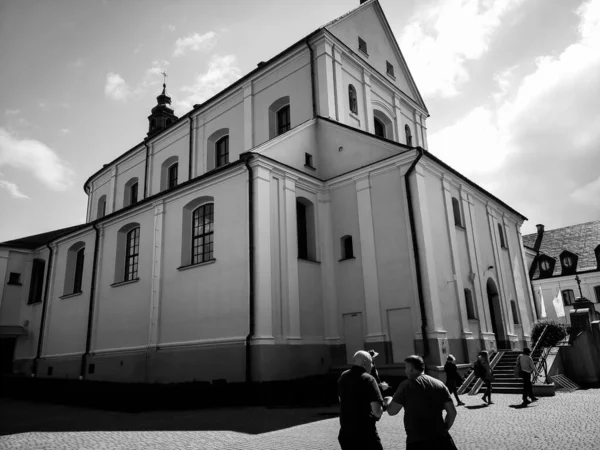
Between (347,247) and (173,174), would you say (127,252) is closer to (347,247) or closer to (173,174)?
(173,174)

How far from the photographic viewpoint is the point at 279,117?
19.8 metres

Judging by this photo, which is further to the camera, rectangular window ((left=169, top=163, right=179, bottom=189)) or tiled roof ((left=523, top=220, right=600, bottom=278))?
tiled roof ((left=523, top=220, right=600, bottom=278))

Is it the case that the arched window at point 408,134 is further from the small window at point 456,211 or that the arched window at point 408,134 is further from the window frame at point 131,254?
the window frame at point 131,254

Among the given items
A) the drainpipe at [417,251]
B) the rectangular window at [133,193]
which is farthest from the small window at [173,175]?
the drainpipe at [417,251]

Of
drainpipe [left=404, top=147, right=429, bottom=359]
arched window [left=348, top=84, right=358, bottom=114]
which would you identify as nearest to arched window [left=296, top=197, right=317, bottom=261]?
drainpipe [left=404, top=147, right=429, bottom=359]

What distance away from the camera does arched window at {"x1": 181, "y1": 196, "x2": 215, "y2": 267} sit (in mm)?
16297

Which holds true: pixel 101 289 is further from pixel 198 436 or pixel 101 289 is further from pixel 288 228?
pixel 198 436

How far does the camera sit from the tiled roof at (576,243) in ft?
110

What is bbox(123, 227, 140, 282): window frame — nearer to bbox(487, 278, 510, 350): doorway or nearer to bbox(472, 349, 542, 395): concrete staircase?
bbox(472, 349, 542, 395): concrete staircase

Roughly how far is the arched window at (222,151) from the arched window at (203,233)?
521 centimetres

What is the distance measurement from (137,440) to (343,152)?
11915 mm

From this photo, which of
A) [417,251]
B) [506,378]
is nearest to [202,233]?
[417,251]

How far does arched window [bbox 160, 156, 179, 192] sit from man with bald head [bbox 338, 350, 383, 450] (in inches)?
844

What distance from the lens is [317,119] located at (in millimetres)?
17406
